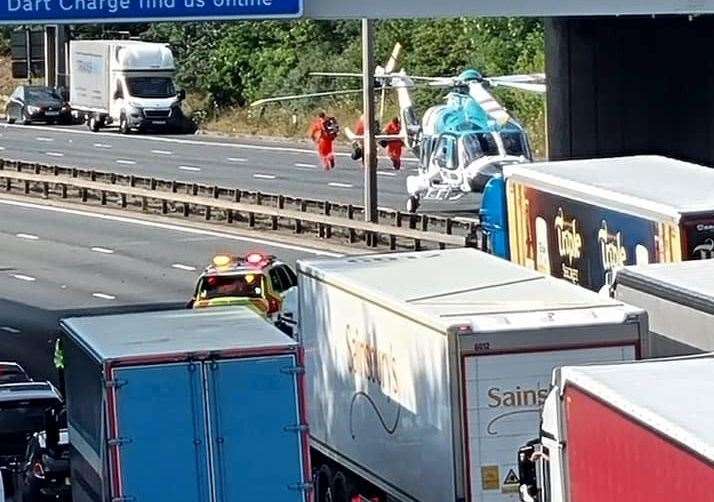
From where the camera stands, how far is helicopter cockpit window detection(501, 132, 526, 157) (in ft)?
143

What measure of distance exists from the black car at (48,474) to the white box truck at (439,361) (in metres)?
2.50

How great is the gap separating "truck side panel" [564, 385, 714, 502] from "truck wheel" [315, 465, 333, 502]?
7.39 m

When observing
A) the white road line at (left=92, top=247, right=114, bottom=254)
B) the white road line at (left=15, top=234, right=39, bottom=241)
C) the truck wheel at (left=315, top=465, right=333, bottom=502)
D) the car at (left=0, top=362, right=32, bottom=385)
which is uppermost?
the car at (left=0, top=362, right=32, bottom=385)

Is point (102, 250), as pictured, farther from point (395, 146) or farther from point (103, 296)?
point (395, 146)

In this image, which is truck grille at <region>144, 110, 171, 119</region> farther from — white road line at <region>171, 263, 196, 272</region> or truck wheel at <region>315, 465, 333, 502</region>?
truck wheel at <region>315, 465, 333, 502</region>

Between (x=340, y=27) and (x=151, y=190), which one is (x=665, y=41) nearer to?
(x=151, y=190)

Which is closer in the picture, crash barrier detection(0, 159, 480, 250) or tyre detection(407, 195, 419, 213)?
crash barrier detection(0, 159, 480, 250)

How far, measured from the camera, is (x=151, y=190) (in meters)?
44.2

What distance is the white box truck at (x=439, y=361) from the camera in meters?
16.0

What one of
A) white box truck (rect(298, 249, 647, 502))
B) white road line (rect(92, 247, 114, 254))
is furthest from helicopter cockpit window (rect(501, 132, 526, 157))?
white box truck (rect(298, 249, 647, 502))

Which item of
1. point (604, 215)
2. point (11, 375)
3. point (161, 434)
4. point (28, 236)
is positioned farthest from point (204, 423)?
point (28, 236)

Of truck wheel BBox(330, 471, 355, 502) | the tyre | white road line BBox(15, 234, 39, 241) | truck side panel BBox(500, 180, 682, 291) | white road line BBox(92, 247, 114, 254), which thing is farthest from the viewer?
the tyre

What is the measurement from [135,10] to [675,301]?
10.2 m

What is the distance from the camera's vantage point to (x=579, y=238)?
72.8 feet
